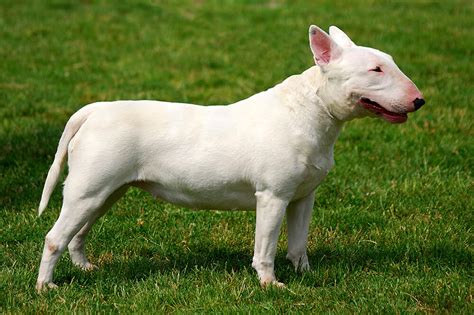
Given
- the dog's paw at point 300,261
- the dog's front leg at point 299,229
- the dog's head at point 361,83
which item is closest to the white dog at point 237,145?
the dog's head at point 361,83

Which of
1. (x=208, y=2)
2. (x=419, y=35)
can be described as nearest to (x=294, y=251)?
(x=419, y=35)

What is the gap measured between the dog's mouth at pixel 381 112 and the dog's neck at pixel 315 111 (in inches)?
7.2

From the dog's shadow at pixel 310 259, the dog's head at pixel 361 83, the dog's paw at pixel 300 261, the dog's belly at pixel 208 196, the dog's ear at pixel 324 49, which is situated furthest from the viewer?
the dog's paw at pixel 300 261

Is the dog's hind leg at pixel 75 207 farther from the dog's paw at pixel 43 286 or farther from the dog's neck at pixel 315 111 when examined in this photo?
the dog's neck at pixel 315 111

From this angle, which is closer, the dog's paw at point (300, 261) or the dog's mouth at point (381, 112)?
the dog's mouth at point (381, 112)

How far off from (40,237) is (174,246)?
3.10 ft

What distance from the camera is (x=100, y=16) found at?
14.1m

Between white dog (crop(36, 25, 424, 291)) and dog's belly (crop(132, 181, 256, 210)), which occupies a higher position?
white dog (crop(36, 25, 424, 291))

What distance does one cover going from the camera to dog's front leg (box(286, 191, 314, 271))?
5.14m

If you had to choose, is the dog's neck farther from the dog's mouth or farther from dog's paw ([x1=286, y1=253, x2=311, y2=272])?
dog's paw ([x1=286, y1=253, x2=311, y2=272])

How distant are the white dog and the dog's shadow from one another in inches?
12.7

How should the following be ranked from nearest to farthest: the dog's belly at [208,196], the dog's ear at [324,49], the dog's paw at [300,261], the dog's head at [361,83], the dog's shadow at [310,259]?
the dog's head at [361,83], the dog's ear at [324,49], the dog's belly at [208,196], the dog's shadow at [310,259], the dog's paw at [300,261]

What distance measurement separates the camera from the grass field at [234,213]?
187 inches

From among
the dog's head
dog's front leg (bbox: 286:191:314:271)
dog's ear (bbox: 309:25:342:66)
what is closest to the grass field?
dog's front leg (bbox: 286:191:314:271)
